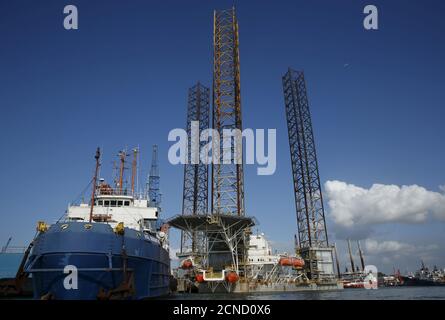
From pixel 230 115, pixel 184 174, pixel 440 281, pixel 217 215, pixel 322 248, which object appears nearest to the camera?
pixel 217 215

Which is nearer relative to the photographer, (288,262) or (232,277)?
(232,277)

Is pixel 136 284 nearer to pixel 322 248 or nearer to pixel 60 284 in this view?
pixel 60 284

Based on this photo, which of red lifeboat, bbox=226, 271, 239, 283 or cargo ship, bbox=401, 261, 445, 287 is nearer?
red lifeboat, bbox=226, 271, 239, 283

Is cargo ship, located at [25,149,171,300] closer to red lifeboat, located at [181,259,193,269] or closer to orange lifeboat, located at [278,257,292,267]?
red lifeboat, located at [181,259,193,269]

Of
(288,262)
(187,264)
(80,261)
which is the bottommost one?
(80,261)

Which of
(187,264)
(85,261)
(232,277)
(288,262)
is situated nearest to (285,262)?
(288,262)

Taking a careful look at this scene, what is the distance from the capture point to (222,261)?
49.5 meters

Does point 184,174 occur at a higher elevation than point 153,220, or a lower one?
higher

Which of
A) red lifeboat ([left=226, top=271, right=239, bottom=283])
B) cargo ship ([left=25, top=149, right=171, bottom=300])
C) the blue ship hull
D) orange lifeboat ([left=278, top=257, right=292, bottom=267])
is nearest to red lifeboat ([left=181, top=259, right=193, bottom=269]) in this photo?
red lifeboat ([left=226, top=271, right=239, bottom=283])

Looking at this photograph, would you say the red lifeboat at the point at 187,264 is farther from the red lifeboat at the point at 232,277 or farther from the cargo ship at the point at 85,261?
the cargo ship at the point at 85,261

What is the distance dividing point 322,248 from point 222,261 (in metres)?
20.0

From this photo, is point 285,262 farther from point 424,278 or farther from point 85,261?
point 424,278

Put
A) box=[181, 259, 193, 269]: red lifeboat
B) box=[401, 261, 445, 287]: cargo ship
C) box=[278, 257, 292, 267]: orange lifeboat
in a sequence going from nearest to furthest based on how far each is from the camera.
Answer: box=[181, 259, 193, 269]: red lifeboat
box=[278, 257, 292, 267]: orange lifeboat
box=[401, 261, 445, 287]: cargo ship
